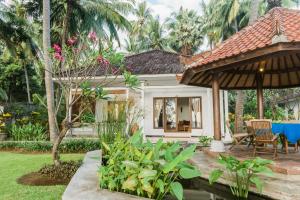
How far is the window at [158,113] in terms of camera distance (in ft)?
55.4

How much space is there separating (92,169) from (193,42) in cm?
3357

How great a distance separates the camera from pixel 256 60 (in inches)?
259

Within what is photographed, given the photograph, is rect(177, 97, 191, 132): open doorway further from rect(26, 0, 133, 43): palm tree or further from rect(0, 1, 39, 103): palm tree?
rect(0, 1, 39, 103): palm tree

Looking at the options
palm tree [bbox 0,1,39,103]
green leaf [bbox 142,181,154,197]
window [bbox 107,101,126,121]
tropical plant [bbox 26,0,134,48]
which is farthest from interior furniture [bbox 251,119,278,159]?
palm tree [bbox 0,1,39,103]

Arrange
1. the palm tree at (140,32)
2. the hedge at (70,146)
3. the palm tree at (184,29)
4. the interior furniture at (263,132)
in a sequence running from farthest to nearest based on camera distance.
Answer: the palm tree at (140,32) < the palm tree at (184,29) < the hedge at (70,146) < the interior furniture at (263,132)

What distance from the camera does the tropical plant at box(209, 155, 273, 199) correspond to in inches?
176

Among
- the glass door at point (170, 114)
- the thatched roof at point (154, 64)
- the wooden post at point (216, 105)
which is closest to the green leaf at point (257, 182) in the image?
the wooden post at point (216, 105)

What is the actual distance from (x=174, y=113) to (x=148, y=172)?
13.3 m

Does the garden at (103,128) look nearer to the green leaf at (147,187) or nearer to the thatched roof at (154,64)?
the green leaf at (147,187)

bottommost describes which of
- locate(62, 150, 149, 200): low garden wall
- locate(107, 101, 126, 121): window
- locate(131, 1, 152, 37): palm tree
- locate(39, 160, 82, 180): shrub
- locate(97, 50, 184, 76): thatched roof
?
locate(39, 160, 82, 180): shrub

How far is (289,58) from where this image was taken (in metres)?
9.12

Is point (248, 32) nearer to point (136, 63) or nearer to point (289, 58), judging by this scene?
point (289, 58)

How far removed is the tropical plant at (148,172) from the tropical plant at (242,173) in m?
1.06

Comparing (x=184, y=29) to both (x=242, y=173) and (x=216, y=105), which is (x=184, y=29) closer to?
(x=216, y=105)
